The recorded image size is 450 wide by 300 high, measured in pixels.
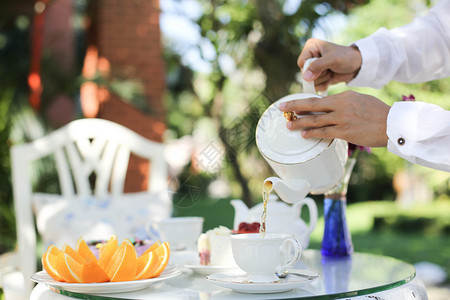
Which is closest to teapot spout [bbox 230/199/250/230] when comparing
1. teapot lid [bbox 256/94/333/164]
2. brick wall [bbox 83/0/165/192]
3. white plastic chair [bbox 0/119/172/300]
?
teapot lid [bbox 256/94/333/164]

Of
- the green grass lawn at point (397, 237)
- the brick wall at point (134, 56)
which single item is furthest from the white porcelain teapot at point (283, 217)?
the green grass lawn at point (397, 237)

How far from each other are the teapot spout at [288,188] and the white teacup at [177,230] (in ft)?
1.20

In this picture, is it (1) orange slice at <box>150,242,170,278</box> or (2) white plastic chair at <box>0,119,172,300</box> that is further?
(2) white plastic chair at <box>0,119,172,300</box>

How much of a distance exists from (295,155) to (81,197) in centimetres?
151

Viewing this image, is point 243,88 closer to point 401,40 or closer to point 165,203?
point 165,203

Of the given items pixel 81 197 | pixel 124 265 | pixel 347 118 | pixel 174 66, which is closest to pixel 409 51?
pixel 347 118

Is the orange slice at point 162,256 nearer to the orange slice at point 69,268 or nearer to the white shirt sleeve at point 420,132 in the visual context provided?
the orange slice at point 69,268

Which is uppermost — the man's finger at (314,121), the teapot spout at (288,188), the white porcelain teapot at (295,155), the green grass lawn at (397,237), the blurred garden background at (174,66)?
the blurred garden background at (174,66)

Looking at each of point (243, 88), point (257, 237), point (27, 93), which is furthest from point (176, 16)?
point (257, 237)

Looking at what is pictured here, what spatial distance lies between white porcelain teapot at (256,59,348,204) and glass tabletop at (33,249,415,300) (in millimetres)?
201

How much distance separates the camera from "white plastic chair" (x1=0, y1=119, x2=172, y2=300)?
219cm

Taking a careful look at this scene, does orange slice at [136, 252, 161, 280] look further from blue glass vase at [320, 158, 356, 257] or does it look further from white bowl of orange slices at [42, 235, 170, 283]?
blue glass vase at [320, 158, 356, 257]

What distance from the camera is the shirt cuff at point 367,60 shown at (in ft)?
5.10

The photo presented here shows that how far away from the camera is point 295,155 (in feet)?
3.67
